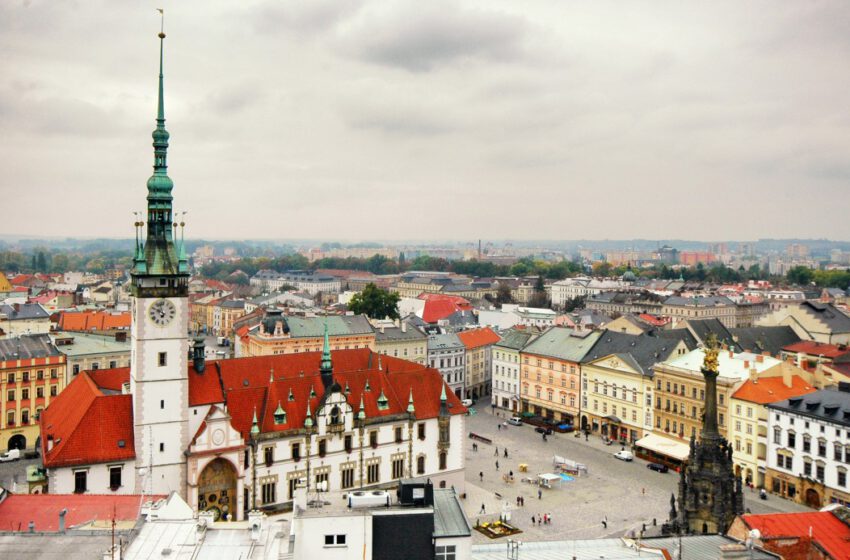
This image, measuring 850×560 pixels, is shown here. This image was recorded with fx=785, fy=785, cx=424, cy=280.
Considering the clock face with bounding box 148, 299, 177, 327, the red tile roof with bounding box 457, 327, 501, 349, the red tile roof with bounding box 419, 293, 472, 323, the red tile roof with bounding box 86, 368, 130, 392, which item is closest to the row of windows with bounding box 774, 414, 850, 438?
the clock face with bounding box 148, 299, 177, 327

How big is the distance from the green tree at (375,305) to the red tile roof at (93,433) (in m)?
90.0

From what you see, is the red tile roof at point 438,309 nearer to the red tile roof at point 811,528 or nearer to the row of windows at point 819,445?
the row of windows at point 819,445

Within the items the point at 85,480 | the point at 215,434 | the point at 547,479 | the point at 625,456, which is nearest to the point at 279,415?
the point at 215,434

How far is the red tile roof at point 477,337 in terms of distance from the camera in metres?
112

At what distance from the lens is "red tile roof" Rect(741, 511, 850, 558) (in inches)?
1373

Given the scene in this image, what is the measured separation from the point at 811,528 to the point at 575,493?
1246 inches

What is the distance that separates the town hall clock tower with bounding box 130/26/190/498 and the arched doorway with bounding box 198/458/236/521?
4.77 feet

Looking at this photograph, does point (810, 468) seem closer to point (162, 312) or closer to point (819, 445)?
point (819, 445)

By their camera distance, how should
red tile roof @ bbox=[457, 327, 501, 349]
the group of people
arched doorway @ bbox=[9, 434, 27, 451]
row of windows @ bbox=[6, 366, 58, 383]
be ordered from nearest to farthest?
the group of people < arched doorway @ bbox=[9, 434, 27, 451] < row of windows @ bbox=[6, 366, 58, 383] < red tile roof @ bbox=[457, 327, 501, 349]

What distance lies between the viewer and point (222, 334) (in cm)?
16975

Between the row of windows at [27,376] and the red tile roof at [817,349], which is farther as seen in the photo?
the red tile roof at [817,349]

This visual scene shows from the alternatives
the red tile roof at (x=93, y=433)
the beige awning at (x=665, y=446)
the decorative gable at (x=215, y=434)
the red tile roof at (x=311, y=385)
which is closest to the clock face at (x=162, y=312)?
the red tile roof at (x=93, y=433)

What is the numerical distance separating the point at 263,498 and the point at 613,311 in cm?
14947

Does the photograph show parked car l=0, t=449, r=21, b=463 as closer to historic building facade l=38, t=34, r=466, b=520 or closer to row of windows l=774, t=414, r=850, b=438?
historic building facade l=38, t=34, r=466, b=520
